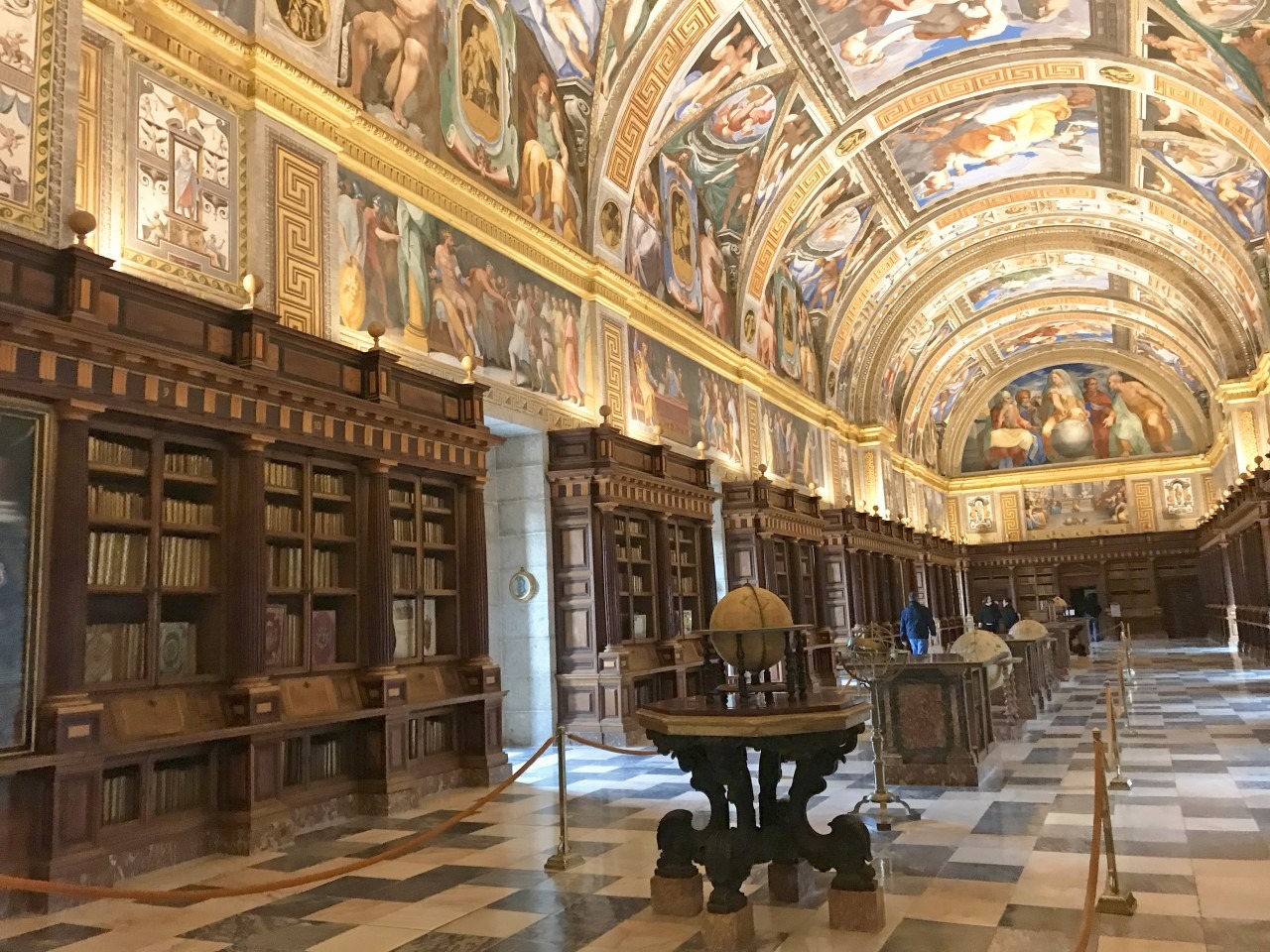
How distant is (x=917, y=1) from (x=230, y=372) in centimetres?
1428

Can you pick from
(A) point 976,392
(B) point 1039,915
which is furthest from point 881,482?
(B) point 1039,915

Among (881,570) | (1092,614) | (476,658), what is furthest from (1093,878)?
(1092,614)

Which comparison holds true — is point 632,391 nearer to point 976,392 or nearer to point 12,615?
point 12,615

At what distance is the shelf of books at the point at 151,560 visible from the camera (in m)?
6.43

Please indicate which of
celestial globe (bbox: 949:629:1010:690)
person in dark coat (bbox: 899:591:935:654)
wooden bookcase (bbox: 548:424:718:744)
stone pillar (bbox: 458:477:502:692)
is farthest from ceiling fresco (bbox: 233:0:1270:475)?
celestial globe (bbox: 949:629:1010:690)

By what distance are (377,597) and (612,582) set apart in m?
4.44

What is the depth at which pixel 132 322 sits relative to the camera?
6.62 meters

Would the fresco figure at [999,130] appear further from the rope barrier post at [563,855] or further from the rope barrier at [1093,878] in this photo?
the rope barrier post at [563,855]

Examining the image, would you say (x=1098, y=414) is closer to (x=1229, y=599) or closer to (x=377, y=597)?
(x=1229, y=599)

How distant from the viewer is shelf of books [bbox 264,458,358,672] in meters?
7.79

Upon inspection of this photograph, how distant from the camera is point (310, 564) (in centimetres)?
803

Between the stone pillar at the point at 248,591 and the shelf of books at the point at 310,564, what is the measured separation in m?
0.20

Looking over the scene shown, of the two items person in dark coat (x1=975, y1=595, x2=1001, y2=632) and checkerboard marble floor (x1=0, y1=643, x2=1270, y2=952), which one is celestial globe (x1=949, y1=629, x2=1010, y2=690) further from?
person in dark coat (x1=975, y1=595, x2=1001, y2=632)

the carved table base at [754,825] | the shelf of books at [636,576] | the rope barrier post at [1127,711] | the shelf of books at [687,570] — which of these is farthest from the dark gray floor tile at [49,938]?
the rope barrier post at [1127,711]
